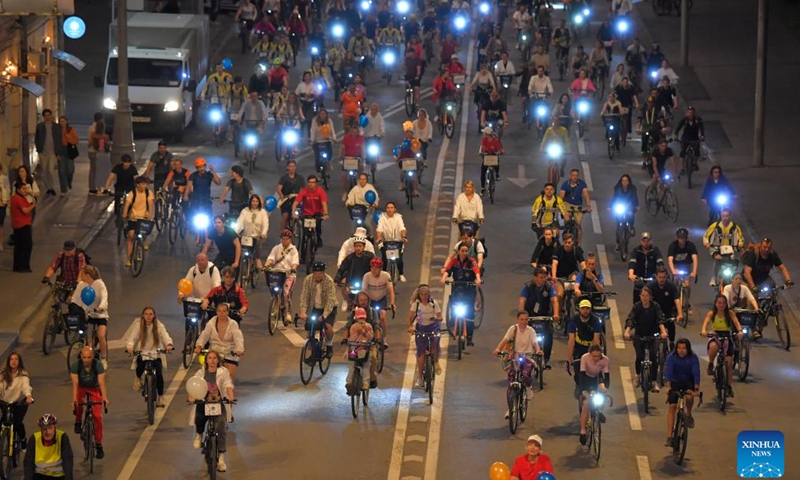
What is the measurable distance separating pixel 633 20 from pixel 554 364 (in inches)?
1366

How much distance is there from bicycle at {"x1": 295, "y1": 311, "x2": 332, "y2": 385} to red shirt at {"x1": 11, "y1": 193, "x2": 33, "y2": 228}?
7.60 metres

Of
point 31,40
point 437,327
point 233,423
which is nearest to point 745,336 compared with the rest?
point 437,327

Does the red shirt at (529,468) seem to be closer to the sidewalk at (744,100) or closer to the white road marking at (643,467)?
the white road marking at (643,467)

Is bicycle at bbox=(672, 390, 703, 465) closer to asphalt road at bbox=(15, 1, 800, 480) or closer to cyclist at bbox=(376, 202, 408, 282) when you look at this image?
asphalt road at bbox=(15, 1, 800, 480)

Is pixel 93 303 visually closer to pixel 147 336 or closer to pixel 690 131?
pixel 147 336

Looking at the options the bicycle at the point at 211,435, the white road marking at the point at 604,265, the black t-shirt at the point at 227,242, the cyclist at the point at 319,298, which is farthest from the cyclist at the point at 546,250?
the bicycle at the point at 211,435

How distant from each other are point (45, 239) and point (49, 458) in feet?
46.2

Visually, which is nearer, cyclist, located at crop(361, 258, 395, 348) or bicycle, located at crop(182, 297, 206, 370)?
bicycle, located at crop(182, 297, 206, 370)

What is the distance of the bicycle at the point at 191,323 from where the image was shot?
2733 centimetres

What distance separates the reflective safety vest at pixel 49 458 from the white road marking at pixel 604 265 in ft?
44.0

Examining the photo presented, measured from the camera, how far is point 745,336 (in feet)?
90.8

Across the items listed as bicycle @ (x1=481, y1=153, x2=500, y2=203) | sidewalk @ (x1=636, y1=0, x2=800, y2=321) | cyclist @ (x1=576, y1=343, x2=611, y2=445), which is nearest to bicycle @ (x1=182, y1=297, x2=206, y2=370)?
cyclist @ (x1=576, y1=343, x2=611, y2=445)

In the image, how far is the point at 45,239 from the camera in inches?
→ 1398

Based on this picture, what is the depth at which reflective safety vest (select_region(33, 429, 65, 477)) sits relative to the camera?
862 inches
